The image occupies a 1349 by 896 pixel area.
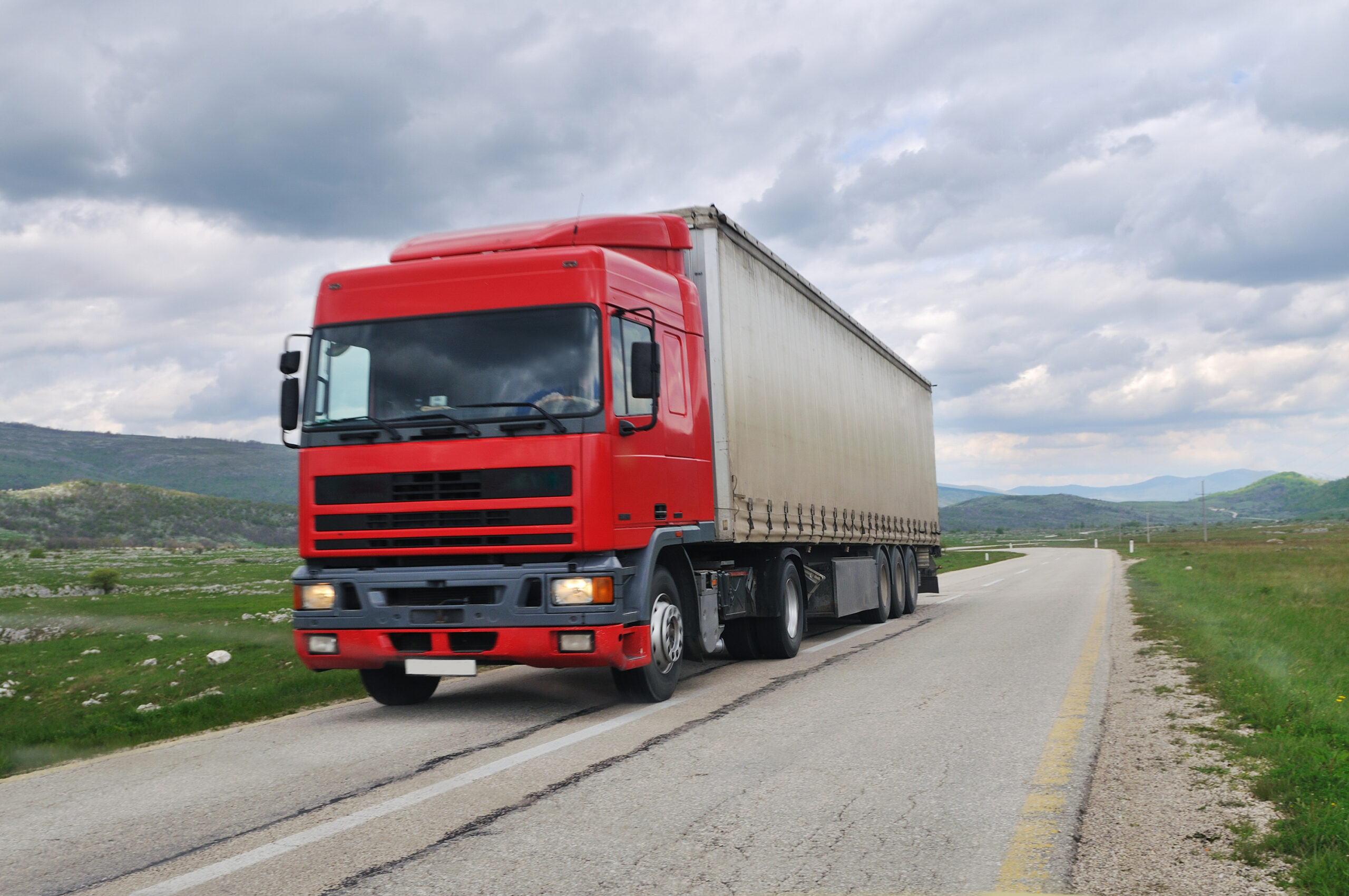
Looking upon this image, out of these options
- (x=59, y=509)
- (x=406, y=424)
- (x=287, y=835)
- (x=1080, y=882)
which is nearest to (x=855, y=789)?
(x=1080, y=882)

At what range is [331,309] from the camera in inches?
332

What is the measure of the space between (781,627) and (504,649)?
15.2 feet

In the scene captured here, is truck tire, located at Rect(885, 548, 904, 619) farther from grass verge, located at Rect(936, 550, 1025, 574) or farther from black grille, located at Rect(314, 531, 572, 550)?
grass verge, located at Rect(936, 550, 1025, 574)

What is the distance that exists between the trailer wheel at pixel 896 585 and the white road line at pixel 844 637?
1.11 metres

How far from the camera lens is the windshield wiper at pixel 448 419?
773cm

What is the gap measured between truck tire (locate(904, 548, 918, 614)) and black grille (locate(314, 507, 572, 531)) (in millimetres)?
12637

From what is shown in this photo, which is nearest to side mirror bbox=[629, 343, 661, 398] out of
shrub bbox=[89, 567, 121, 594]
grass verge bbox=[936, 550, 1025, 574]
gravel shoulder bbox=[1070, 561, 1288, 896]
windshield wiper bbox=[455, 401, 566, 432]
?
windshield wiper bbox=[455, 401, 566, 432]

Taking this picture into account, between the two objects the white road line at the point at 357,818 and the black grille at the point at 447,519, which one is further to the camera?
the black grille at the point at 447,519

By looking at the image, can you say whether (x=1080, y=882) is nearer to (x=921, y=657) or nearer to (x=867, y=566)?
(x=921, y=657)

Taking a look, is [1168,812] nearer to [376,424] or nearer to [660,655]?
[660,655]

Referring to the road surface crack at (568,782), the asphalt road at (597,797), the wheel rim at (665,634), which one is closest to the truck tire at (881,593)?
the road surface crack at (568,782)

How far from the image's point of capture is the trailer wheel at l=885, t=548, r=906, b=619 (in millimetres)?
18266

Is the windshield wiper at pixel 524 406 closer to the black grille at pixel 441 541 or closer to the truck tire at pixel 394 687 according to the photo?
the black grille at pixel 441 541

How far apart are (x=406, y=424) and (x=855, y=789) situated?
408 cm
